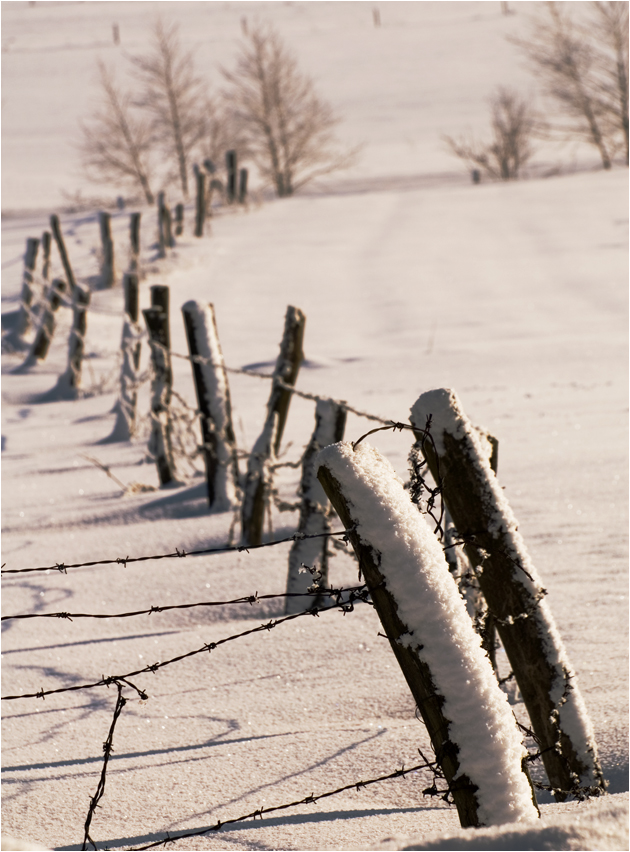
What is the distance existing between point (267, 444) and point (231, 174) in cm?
1844

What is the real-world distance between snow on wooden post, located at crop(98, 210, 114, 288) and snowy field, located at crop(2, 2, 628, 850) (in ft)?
2.06

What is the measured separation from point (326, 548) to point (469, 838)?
214 centimetres

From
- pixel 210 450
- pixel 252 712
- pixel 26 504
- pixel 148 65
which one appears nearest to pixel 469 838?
pixel 252 712

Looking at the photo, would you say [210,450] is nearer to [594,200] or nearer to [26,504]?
[26,504]

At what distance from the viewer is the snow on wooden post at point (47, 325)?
945 centimetres

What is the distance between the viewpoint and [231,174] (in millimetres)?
21078

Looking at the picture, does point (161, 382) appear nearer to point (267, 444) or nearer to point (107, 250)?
point (267, 444)

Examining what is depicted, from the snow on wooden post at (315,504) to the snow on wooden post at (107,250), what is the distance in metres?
11.4

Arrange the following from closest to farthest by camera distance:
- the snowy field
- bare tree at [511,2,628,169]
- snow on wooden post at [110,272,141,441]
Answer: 1. the snowy field
2. snow on wooden post at [110,272,141,441]
3. bare tree at [511,2,628,169]

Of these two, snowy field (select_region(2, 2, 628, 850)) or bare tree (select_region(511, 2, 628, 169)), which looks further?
bare tree (select_region(511, 2, 628, 169))

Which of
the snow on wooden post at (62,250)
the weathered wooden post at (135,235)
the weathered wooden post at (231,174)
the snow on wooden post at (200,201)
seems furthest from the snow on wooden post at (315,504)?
the weathered wooden post at (231,174)

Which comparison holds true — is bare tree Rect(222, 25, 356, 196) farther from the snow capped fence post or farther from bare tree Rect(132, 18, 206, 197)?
the snow capped fence post

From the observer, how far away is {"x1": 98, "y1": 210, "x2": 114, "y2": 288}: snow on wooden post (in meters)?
13.7

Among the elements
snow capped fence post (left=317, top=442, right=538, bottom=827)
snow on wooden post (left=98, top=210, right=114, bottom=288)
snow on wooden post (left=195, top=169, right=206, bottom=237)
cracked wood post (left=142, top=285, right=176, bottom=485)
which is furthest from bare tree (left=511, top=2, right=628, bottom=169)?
snow capped fence post (left=317, top=442, right=538, bottom=827)
